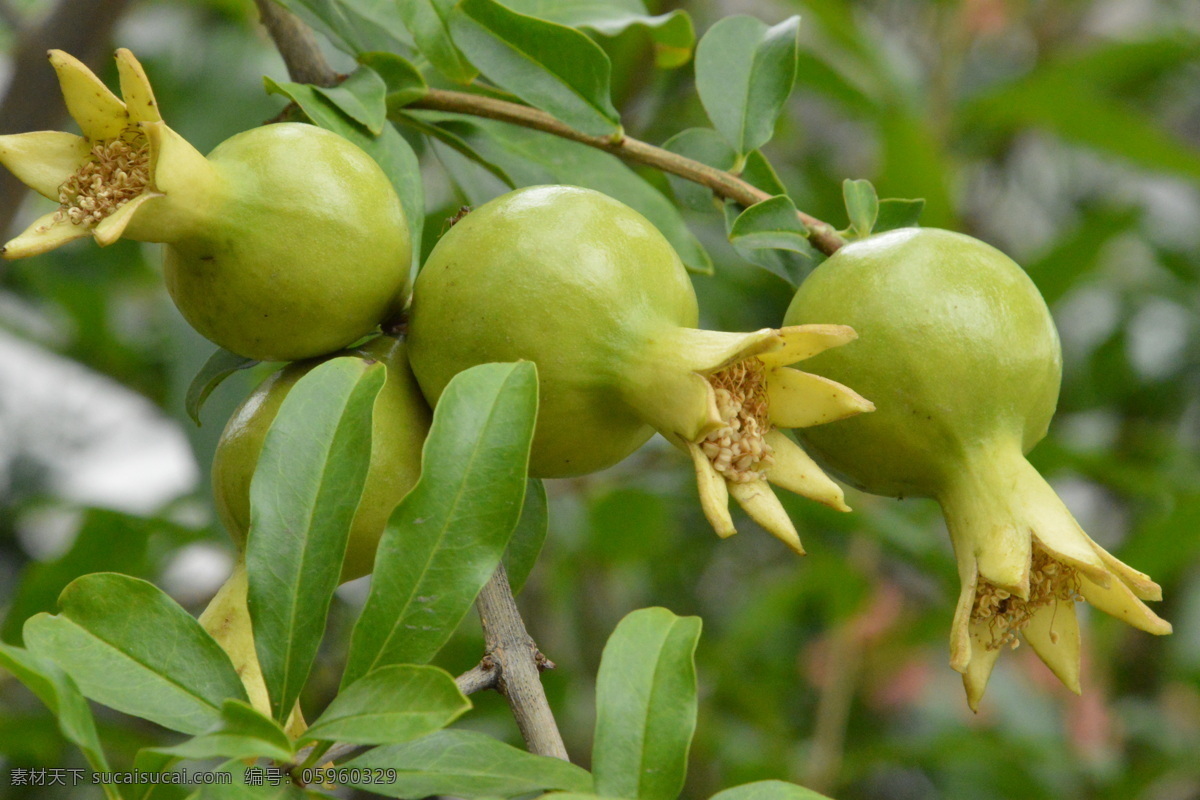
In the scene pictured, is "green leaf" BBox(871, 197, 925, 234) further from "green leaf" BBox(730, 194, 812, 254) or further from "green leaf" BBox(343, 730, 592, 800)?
"green leaf" BBox(343, 730, 592, 800)

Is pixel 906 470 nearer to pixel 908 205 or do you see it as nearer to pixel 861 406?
pixel 861 406

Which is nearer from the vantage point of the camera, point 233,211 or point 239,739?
point 239,739

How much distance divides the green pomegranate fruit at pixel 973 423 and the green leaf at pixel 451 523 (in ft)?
0.82

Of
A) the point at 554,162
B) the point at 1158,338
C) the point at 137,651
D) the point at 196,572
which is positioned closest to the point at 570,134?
the point at 554,162

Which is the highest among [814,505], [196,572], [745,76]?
[745,76]

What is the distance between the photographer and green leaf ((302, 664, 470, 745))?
2.02 feet

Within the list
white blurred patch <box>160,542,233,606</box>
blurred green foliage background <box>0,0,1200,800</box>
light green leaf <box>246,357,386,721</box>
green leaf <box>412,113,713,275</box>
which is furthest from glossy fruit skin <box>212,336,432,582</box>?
white blurred patch <box>160,542,233,606</box>

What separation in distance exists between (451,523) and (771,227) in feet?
1.24

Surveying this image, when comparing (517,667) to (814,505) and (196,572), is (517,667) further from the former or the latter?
(196,572)

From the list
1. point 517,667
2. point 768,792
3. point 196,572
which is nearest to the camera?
point 768,792

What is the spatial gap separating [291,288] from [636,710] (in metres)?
0.36

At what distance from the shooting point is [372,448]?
76 centimetres

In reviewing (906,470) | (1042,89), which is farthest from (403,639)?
(1042,89)

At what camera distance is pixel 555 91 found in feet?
3.27
